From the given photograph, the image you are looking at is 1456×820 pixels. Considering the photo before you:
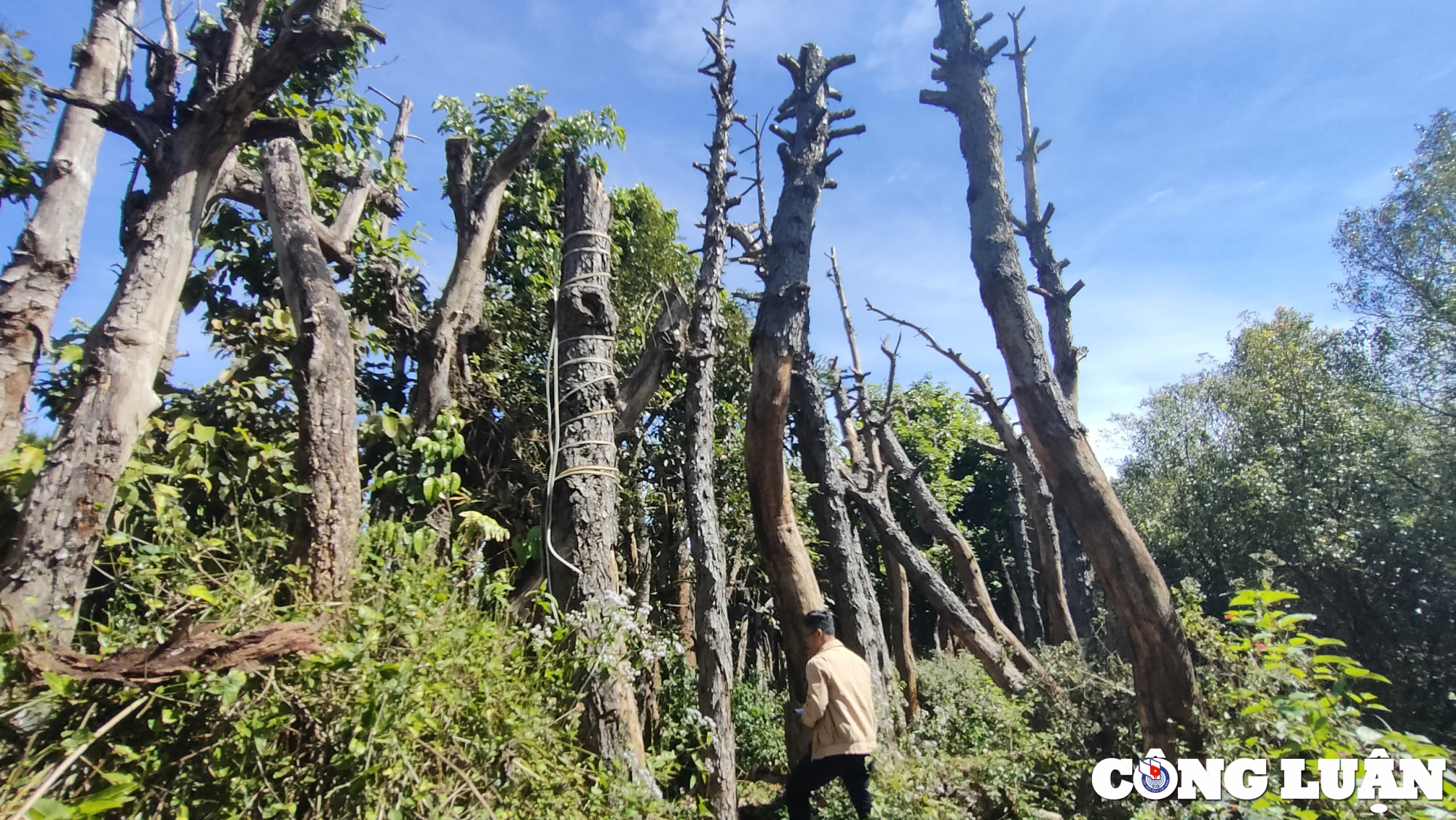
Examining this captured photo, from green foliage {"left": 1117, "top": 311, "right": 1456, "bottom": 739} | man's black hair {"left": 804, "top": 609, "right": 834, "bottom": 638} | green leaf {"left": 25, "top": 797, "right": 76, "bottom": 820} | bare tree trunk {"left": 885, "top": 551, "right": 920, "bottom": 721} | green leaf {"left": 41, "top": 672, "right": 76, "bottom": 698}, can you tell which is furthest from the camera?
green foliage {"left": 1117, "top": 311, "right": 1456, "bottom": 739}

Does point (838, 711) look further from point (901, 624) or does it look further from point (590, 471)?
point (901, 624)

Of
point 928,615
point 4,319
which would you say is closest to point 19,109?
point 4,319

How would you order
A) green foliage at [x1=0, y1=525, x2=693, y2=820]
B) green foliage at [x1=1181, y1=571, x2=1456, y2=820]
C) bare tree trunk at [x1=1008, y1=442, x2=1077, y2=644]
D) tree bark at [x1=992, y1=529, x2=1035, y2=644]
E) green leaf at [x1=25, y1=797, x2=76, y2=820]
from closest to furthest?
1. green leaf at [x1=25, y1=797, x2=76, y2=820]
2. green foliage at [x1=0, y1=525, x2=693, y2=820]
3. green foliage at [x1=1181, y1=571, x2=1456, y2=820]
4. bare tree trunk at [x1=1008, y1=442, x2=1077, y2=644]
5. tree bark at [x1=992, y1=529, x2=1035, y2=644]

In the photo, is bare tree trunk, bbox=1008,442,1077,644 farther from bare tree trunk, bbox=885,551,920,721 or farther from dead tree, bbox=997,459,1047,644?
dead tree, bbox=997,459,1047,644

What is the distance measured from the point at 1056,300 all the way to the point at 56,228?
32.0 ft

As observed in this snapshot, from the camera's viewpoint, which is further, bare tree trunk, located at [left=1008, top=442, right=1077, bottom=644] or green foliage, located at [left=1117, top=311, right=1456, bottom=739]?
green foliage, located at [left=1117, top=311, right=1456, bottom=739]

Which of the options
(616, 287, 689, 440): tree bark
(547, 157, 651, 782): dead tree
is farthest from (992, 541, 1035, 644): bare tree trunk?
(547, 157, 651, 782): dead tree

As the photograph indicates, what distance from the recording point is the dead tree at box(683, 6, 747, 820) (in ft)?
12.8

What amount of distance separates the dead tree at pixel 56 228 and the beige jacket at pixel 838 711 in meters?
4.87

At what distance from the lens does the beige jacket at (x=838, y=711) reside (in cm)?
389

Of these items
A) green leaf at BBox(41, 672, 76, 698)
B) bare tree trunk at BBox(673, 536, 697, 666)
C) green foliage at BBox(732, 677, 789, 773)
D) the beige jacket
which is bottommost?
green foliage at BBox(732, 677, 789, 773)

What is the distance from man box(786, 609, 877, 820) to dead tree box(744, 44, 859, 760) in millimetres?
663

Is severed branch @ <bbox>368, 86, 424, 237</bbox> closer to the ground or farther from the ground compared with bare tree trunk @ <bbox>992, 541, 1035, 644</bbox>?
farther from the ground

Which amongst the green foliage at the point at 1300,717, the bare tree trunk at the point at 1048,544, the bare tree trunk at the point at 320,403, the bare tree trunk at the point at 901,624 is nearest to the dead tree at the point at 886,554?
the bare tree trunk at the point at 901,624
